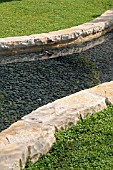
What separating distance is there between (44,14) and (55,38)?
169cm

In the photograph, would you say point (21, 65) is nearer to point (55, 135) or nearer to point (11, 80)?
point (11, 80)

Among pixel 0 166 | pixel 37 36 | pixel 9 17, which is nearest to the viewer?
pixel 0 166

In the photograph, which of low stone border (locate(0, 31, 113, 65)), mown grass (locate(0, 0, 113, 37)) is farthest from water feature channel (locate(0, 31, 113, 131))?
mown grass (locate(0, 0, 113, 37))

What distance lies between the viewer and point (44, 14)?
892 cm

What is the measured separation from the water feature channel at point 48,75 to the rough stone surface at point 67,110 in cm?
63

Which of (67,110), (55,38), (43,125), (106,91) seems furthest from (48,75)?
(43,125)

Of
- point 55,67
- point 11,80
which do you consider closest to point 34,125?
point 11,80

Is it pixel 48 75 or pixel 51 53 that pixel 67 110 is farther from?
pixel 51 53

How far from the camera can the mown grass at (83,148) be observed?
11.9 ft

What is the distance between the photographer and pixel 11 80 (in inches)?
242

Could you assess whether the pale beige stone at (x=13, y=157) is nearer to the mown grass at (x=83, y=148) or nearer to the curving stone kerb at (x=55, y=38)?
the mown grass at (x=83, y=148)

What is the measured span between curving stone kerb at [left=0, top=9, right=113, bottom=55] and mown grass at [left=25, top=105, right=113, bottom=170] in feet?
10.3

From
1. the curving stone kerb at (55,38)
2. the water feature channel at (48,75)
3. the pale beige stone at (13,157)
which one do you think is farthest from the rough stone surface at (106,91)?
the curving stone kerb at (55,38)

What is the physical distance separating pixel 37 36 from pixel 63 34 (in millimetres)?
521
